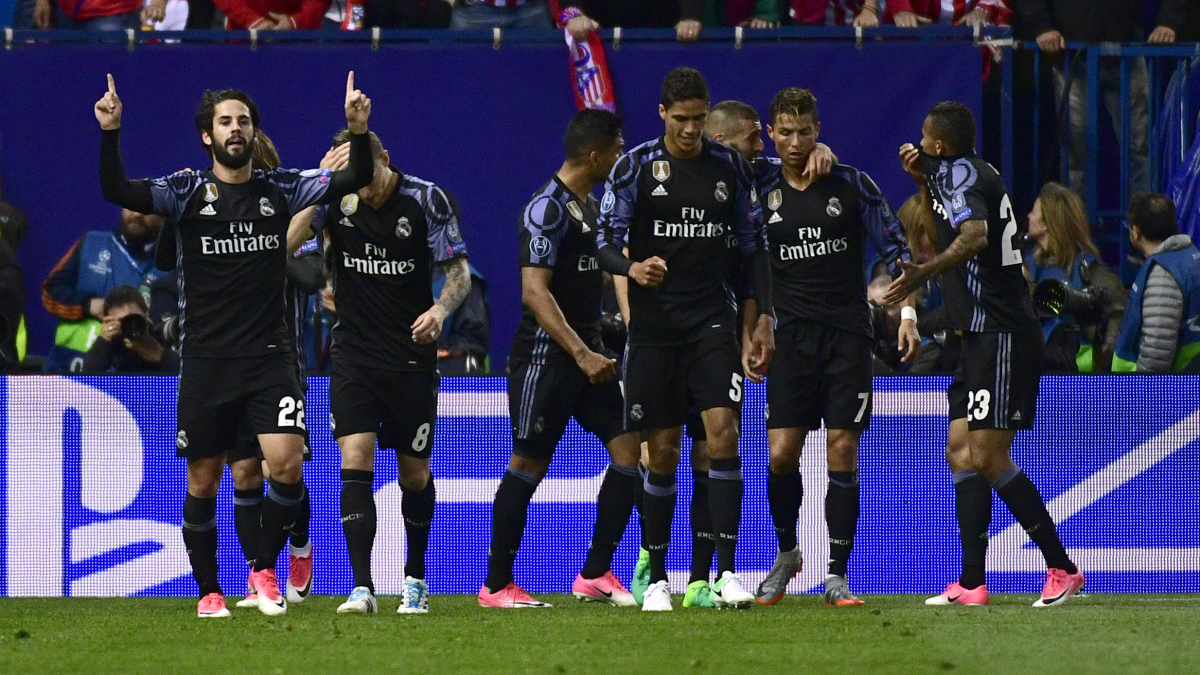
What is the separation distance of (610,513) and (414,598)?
102 cm

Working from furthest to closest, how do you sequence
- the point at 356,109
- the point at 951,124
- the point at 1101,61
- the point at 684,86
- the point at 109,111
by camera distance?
1. the point at 1101,61
2. the point at 951,124
3. the point at 684,86
4. the point at 356,109
5. the point at 109,111

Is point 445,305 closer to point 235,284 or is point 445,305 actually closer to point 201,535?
point 235,284

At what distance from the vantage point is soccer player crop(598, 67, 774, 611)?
23.4 ft

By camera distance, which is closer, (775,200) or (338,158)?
(338,158)

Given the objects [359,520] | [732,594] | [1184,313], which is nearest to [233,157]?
[359,520]

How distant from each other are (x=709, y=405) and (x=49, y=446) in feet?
12.6

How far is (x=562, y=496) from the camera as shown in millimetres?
9109

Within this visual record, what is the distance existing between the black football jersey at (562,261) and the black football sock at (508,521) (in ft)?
1.80

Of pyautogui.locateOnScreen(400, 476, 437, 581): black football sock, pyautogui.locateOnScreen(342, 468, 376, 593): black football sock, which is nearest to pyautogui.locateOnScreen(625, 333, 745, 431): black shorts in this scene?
pyautogui.locateOnScreen(400, 476, 437, 581): black football sock

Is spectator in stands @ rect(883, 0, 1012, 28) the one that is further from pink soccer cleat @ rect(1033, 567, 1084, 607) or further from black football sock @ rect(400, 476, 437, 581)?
black football sock @ rect(400, 476, 437, 581)

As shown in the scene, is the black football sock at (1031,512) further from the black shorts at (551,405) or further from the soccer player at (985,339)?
the black shorts at (551,405)

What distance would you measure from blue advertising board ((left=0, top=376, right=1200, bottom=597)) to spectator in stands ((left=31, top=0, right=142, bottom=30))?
3.10 meters

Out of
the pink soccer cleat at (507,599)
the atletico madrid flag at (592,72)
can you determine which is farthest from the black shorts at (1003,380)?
the atletico madrid flag at (592,72)

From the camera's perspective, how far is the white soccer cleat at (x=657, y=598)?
7.16 meters
